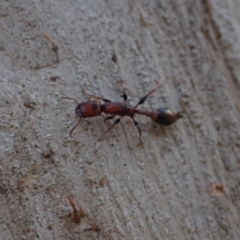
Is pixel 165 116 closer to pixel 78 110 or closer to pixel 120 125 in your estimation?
pixel 120 125

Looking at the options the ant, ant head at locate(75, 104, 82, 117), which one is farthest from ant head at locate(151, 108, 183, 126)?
ant head at locate(75, 104, 82, 117)

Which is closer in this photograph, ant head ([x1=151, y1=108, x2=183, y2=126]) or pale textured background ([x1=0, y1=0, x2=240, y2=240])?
pale textured background ([x1=0, y1=0, x2=240, y2=240])

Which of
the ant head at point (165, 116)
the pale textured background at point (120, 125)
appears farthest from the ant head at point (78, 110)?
the ant head at point (165, 116)

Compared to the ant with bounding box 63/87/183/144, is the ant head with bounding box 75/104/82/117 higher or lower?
higher

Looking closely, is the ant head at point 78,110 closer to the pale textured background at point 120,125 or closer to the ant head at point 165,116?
the pale textured background at point 120,125

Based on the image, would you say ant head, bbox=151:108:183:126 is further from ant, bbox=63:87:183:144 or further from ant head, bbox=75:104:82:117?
ant head, bbox=75:104:82:117

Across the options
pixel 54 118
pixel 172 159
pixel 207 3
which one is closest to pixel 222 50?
pixel 207 3
